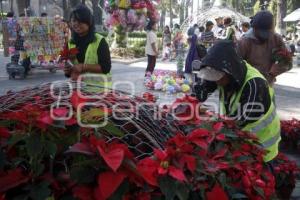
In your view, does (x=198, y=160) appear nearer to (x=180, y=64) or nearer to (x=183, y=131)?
(x=183, y=131)

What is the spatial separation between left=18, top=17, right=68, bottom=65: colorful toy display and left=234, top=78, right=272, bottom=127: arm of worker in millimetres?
10397

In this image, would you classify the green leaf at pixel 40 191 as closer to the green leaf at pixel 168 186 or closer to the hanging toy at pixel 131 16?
the green leaf at pixel 168 186

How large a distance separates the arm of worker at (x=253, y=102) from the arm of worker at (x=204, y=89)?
259mm

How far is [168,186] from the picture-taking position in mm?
1655

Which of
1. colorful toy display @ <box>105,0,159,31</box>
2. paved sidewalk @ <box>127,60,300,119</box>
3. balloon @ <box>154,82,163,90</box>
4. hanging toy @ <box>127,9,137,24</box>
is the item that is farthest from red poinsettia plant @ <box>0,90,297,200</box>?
hanging toy @ <box>127,9,137,24</box>

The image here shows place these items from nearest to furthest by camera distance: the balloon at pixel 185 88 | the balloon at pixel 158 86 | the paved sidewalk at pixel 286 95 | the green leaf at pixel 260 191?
the green leaf at pixel 260 191 < the paved sidewalk at pixel 286 95 < the balloon at pixel 185 88 < the balloon at pixel 158 86

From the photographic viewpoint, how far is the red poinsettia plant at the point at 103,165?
63.4 inches

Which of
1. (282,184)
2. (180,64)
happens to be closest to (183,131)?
(282,184)

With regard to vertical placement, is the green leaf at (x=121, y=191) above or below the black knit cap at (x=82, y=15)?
below

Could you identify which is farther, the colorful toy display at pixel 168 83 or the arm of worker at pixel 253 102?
the colorful toy display at pixel 168 83

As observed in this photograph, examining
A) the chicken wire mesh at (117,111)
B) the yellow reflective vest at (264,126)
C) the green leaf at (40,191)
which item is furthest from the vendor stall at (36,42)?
the green leaf at (40,191)

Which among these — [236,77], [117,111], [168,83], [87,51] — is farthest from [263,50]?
[168,83]

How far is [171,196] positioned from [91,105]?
26.2 inches

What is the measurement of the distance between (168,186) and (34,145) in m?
0.50
